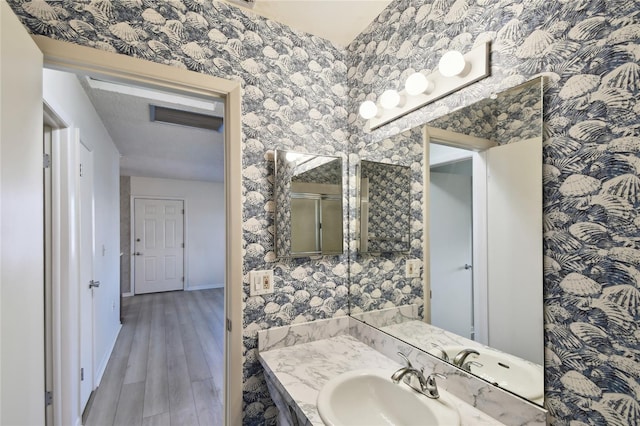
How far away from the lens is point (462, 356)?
41.1 inches

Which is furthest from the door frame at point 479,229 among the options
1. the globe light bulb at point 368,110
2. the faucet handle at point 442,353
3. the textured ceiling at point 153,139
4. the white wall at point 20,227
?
the textured ceiling at point 153,139

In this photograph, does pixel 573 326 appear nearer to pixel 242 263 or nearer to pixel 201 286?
pixel 242 263

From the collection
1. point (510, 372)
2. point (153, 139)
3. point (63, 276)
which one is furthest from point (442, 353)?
point (153, 139)

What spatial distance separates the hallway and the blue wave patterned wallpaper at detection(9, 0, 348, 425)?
4.12ft

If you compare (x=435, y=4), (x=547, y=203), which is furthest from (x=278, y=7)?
(x=547, y=203)

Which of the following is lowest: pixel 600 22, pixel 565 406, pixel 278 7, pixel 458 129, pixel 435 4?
pixel 565 406

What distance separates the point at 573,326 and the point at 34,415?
171 centimetres

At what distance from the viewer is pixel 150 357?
119 inches

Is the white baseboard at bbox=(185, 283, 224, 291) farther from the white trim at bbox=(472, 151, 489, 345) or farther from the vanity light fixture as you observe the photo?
the white trim at bbox=(472, 151, 489, 345)

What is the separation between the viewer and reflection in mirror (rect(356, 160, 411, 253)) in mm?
1394

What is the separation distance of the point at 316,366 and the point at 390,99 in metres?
1.27

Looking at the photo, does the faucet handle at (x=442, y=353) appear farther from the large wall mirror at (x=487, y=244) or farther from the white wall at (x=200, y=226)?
the white wall at (x=200, y=226)

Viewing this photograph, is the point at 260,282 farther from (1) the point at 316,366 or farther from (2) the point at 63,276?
(2) the point at 63,276

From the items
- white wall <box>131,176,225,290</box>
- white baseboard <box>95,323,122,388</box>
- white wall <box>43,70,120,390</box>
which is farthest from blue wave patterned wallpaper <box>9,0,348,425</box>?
white wall <box>131,176,225,290</box>
